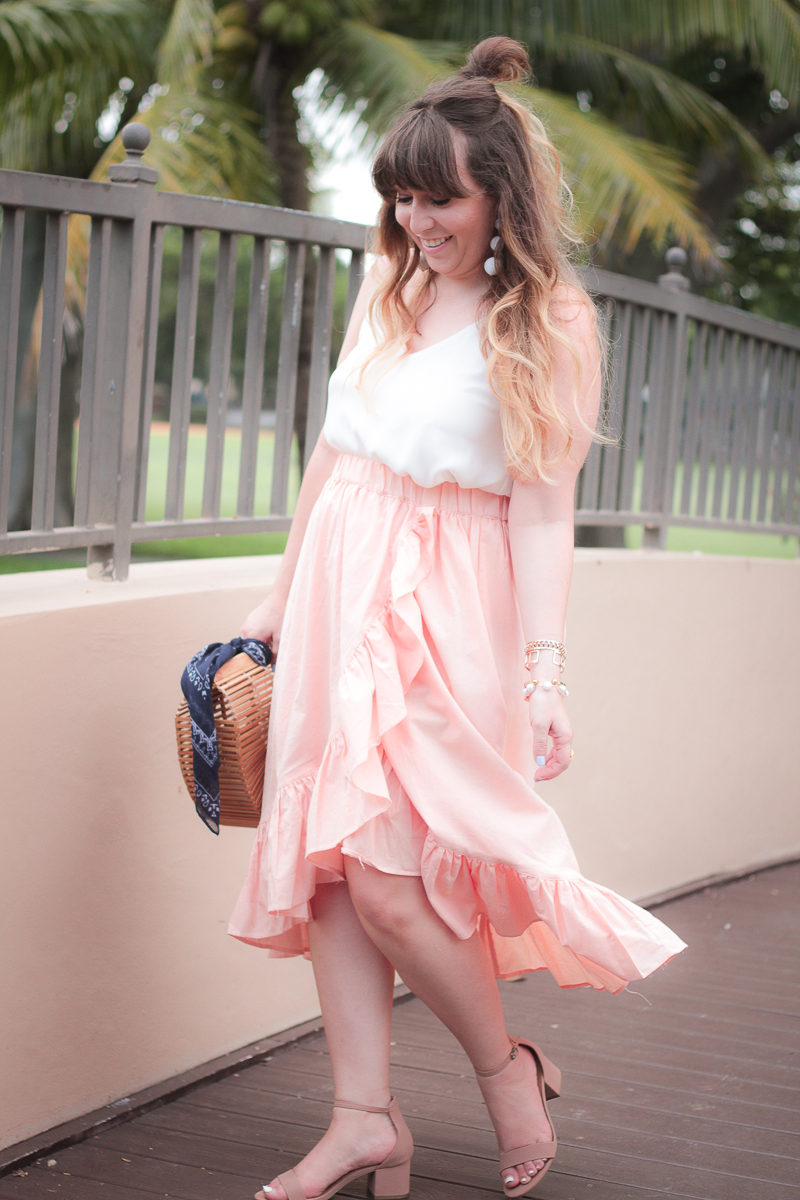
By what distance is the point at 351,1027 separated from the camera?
2506 millimetres

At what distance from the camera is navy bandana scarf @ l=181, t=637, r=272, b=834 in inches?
98.2

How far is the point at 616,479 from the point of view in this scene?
15.9 feet

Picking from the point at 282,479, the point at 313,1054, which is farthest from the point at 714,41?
the point at 313,1054

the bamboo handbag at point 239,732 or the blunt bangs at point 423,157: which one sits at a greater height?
the blunt bangs at point 423,157

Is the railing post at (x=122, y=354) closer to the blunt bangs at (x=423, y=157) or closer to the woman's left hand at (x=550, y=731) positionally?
the blunt bangs at (x=423, y=157)

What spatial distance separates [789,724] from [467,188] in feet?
12.9

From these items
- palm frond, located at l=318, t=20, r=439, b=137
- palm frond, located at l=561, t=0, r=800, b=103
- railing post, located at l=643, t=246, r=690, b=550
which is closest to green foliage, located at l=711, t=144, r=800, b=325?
palm frond, located at l=561, t=0, r=800, b=103

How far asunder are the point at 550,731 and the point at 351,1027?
0.67 m

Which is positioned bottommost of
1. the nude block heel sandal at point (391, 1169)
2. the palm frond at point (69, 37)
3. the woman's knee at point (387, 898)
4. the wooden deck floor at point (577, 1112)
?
the wooden deck floor at point (577, 1112)

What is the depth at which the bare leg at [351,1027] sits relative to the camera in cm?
249

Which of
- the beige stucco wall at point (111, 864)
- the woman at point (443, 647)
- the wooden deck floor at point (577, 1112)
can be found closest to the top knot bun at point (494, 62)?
the woman at point (443, 647)

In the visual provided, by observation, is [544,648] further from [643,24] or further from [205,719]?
[643,24]

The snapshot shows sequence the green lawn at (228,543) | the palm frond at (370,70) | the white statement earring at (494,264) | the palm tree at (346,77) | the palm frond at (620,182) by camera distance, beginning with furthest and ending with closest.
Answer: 1. the green lawn at (228,543)
2. the palm frond at (370,70)
3. the palm tree at (346,77)
4. the palm frond at (620,182)
5. the white statement earring at (494,264)

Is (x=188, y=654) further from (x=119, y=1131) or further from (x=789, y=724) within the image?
(x=789, y=724)
